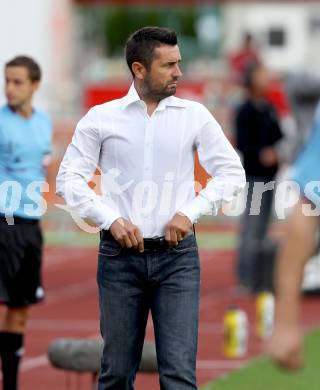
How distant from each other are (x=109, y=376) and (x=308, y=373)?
12.8ft

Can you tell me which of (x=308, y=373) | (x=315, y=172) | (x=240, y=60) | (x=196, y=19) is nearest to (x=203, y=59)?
(x=196, y=19)

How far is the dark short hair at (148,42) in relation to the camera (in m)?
7.52

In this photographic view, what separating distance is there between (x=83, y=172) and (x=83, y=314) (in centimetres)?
774

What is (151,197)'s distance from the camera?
292 inches

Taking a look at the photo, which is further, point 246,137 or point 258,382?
point 246,137

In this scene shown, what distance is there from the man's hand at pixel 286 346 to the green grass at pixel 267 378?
17.4 feet

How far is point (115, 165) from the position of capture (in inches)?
295

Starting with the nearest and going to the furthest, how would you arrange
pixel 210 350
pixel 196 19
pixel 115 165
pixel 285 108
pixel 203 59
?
pixel 115 165 → pixel 210 350 → pixel 285 108 → pixel 203 59 → pixel 196 19

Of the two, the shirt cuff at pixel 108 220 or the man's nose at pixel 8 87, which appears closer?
the shirt cuff at pixel 108 220

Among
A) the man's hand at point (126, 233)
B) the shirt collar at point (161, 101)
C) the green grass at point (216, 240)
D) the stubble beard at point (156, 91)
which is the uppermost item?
the stubble beard at point (156, 91)

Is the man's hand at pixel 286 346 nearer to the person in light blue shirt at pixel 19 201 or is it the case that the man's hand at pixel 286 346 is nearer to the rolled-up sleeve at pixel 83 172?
the rolled-up sleeve at pixel 83 172

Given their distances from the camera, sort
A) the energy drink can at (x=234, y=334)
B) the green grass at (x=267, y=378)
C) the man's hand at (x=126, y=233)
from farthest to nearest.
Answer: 1. the energy drink can at (x=234, y=334)
2. the green grass at (x=267, y=378)
3. the man's hand at (x=126, y=233)

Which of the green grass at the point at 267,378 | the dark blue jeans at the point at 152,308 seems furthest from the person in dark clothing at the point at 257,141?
the dark blue jeans at the point at 152,308

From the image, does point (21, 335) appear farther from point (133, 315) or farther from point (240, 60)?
point (240, 60)
